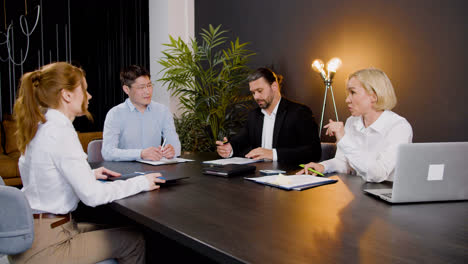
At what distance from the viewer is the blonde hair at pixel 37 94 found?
5.12 feet

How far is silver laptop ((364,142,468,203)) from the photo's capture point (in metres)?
1.37

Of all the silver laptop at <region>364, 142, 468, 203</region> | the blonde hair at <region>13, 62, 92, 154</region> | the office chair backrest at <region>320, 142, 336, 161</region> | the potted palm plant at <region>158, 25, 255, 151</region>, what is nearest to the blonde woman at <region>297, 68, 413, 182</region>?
the silver laptop at <region>364, 142, 468, 203</region>

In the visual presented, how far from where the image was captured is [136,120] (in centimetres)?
318

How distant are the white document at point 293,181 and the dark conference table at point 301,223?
0.04 meters

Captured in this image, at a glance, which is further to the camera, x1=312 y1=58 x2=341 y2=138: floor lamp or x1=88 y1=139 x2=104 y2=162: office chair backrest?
x1=312 y1=58 x2=341 y2=138: floor lamp

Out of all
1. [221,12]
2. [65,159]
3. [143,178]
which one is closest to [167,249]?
[143,178]

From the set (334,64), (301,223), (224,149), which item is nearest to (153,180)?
(301,223)

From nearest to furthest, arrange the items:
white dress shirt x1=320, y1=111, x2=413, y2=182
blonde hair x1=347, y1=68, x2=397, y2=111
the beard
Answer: white dress shirt x1=320, y1=111, x2=413, y2=182
blonde hair x1=347, y1=68, x2=397, y2=111
the beard

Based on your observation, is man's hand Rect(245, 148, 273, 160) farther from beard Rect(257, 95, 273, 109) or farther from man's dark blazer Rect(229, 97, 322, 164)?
beard Rect(257, 95, 273, 109)

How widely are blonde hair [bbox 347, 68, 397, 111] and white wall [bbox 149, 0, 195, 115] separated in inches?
163

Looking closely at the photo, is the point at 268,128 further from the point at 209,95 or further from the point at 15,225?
the point at 15,225

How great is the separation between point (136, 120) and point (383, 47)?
247 cm

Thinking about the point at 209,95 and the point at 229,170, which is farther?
the point at 209,95

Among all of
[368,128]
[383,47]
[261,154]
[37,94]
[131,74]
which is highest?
[383,47]
